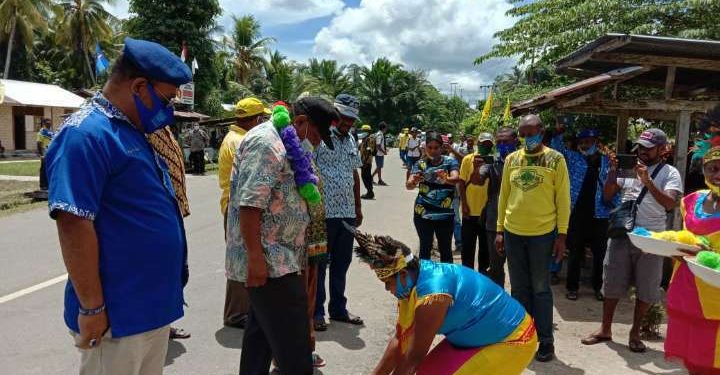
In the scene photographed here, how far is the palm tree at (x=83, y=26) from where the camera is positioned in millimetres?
33744

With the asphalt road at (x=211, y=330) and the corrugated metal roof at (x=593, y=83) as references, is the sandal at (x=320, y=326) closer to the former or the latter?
the asphalt road at (x=211, y=330)

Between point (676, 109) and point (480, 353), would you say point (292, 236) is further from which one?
point (676, 109)

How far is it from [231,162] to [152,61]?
2272 mm

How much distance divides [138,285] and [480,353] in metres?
1.67

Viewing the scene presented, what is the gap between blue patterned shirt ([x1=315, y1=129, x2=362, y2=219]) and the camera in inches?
179

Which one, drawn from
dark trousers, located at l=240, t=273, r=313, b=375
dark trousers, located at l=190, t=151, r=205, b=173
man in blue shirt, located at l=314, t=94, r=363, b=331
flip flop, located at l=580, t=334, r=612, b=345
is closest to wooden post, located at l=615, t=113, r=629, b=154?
flip flop, located at l=580, t=334, r=612, b=345

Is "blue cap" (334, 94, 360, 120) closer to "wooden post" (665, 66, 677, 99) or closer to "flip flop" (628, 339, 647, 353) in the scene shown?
→ "flip flop" (628, 339, 647, 353)

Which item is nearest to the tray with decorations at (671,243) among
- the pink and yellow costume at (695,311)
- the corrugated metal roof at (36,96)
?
the pink and yellow costume at (695,311)

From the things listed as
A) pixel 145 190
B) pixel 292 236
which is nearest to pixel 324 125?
pixel 292 236

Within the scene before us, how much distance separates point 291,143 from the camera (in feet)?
9.29

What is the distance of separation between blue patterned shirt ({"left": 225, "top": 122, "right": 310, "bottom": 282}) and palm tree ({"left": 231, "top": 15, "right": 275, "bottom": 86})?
38.3 meters

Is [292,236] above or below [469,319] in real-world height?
above

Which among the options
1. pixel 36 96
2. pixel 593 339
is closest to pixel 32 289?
pixel 593 339

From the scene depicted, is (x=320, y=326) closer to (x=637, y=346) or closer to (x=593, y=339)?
(x=593, y=339)
